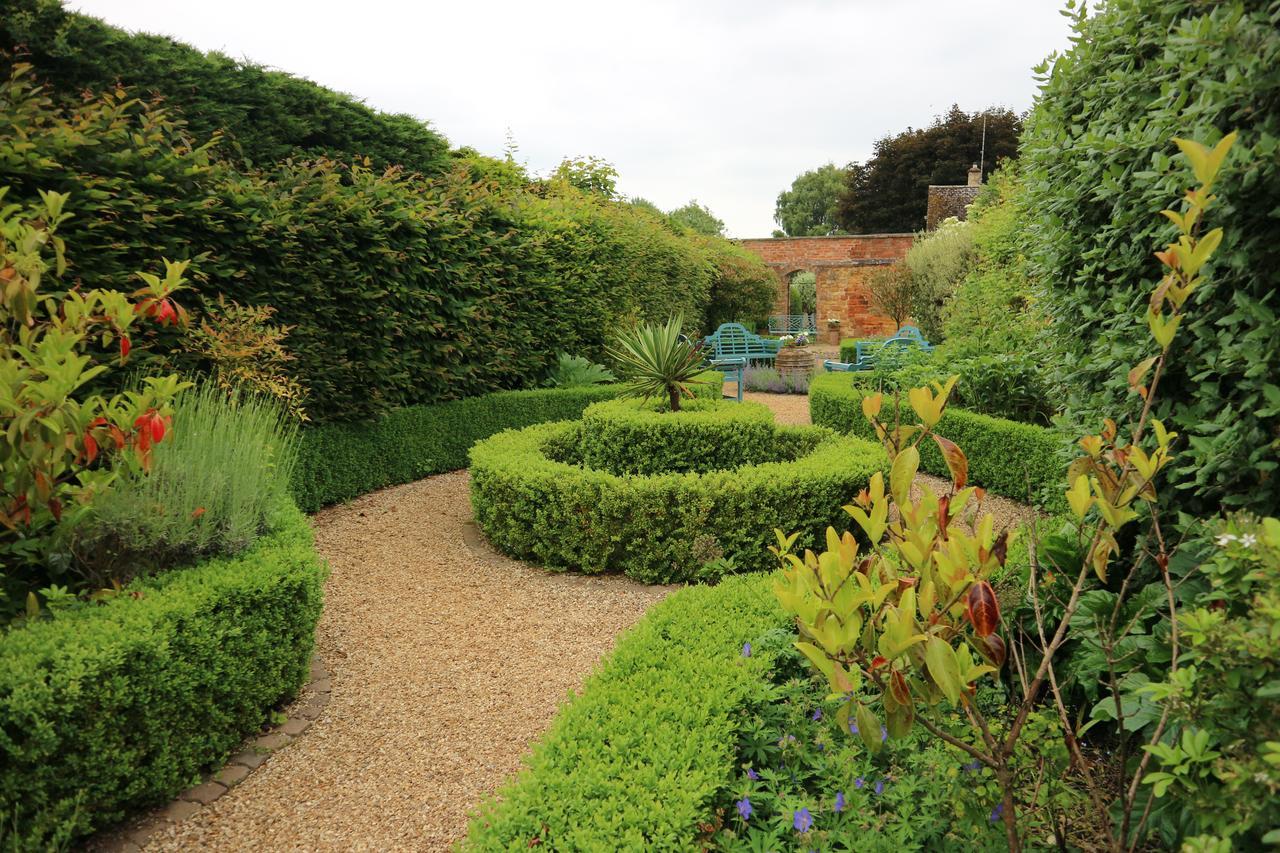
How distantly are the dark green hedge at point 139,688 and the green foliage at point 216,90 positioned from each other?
193 inches

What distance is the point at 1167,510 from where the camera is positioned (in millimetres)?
2096

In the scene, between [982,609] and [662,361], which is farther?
[662,361]

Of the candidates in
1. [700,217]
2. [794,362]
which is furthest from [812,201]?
[794,362]

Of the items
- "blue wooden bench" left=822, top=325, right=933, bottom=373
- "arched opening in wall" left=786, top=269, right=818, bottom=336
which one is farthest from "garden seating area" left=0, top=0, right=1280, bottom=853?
"arched opening in wall" left=786, top=269, right=818, bottom=336

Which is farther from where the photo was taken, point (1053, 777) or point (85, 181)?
point (85, 181)

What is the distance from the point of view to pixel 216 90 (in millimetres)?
9883

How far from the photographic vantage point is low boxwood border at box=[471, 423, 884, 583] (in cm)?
479

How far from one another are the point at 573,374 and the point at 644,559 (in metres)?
5.10

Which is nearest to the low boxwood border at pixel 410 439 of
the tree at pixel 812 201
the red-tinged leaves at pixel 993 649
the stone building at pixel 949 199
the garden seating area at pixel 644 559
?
the garden seating area at pixel 644 559

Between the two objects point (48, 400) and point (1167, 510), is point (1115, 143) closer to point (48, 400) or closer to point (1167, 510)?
point (1167, 510)

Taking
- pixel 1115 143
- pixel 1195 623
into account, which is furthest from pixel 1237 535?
pixel 1115 143

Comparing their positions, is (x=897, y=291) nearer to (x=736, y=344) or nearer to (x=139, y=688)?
(x=736, y=344)

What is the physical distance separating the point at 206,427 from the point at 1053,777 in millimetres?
3822

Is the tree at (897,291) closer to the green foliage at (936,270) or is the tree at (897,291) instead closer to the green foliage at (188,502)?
the green foliage at (936,270)
